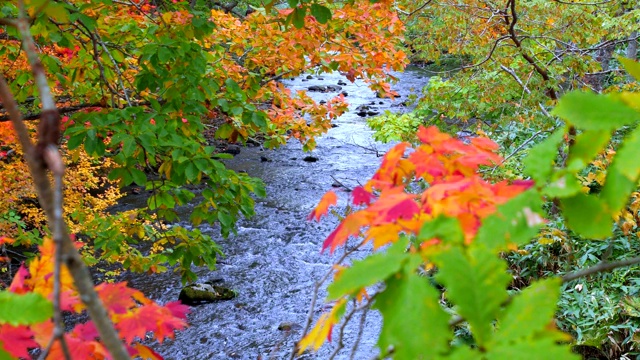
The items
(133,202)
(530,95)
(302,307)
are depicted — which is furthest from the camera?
(133,202)

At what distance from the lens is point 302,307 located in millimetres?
6152

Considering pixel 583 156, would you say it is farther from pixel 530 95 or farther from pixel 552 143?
pixel 530 95

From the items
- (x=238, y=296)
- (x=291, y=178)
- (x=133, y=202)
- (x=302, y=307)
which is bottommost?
(x=302, y=307)

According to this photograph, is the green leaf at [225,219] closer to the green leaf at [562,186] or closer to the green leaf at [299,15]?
the green leaf at [299,15]

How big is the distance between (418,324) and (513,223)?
0.66 feet

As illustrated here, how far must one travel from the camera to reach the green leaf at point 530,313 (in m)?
0.54

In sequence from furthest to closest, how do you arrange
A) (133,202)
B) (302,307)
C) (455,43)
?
(133,202) → (302,307) → (455,43)

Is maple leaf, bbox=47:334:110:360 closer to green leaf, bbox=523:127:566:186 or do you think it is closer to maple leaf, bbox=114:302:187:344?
maple leaf, bbox=114:302:187:344

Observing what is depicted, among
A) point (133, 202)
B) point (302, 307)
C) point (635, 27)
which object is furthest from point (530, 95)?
point (133, 202)

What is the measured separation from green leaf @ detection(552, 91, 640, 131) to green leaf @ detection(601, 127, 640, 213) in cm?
3

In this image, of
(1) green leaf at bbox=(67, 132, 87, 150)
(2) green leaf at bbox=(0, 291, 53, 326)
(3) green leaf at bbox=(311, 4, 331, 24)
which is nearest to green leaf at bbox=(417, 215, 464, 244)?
(2) green leaf at bbox=(0, 291, 53, 326)

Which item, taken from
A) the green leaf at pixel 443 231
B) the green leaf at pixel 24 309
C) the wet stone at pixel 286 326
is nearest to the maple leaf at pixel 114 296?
the green leaf at pixel 24 309

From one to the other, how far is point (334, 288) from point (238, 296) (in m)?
6.06

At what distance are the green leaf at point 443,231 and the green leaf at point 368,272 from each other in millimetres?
44
